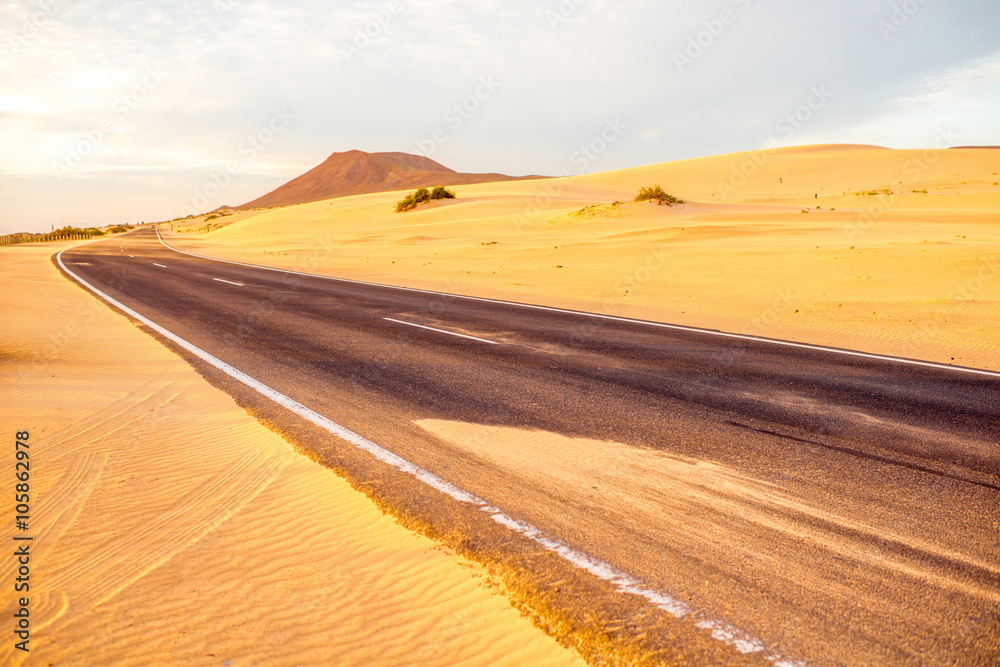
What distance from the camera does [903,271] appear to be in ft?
53.3

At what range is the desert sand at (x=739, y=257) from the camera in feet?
38.5

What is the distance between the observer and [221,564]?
Result: 338cm

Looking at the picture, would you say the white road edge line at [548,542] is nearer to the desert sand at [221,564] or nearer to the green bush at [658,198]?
the desert sand at [221,564]

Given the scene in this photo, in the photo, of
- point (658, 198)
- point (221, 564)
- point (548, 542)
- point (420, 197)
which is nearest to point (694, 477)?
point (548, 542)

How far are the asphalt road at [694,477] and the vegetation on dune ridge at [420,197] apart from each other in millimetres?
52522

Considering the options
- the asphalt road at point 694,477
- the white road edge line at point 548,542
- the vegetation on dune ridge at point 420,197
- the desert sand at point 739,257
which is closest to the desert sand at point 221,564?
the asphalt road at point 694,477

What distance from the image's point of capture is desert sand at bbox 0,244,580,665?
2740 mm

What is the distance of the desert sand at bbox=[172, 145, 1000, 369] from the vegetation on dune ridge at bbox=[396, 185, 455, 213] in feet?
6.82

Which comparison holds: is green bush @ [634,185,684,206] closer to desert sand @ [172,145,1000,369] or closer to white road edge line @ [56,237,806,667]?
desert sand @ [172,145,1000,369]

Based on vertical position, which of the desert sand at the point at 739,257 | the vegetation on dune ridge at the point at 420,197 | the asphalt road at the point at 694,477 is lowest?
the asphalt road at the point at 694,477

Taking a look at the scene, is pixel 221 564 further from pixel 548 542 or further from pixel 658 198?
pixel 658 198

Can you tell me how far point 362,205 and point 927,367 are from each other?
65.6 m

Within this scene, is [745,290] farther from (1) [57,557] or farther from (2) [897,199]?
(2) [897,199]

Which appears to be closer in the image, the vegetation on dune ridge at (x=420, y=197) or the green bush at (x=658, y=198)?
the green bush at (x=658, y=198)
